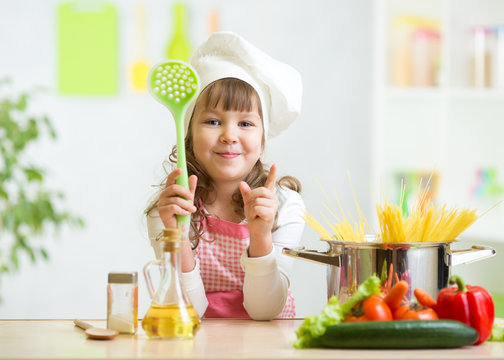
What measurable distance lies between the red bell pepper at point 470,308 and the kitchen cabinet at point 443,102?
220 cm

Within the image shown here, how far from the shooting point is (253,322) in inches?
47.1

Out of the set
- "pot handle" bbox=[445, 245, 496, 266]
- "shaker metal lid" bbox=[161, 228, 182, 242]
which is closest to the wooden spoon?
"shaker metal lid" bbox=[161, 228, 182, 242]

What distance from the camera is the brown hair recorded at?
151 cm

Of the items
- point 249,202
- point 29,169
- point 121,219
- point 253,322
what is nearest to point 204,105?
point 249,202

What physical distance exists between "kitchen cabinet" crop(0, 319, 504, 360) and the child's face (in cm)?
46

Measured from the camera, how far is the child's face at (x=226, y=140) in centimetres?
148

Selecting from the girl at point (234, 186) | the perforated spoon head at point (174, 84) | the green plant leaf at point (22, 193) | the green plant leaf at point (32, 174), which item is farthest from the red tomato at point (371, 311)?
the green plant leaf at point (32, 174)

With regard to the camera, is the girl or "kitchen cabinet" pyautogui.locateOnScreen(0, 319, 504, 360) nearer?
"kitchen cabinet" pyautogui.locateOnScreen(0, 319, 504, 360)

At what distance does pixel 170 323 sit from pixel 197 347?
0.25ft

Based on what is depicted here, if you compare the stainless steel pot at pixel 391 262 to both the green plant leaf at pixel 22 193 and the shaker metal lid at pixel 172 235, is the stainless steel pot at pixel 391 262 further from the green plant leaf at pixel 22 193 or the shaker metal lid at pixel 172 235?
the green plant leaf at pixel 22 193

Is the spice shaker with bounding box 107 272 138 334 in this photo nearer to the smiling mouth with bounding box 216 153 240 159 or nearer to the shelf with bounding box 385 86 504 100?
the smiling mouth with bounding box 216 153 240 159

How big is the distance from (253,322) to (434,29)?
238cm

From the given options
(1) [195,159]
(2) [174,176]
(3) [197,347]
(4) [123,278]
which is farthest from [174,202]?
(1) [195,159]

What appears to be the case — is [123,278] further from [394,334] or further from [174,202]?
[394,334]
